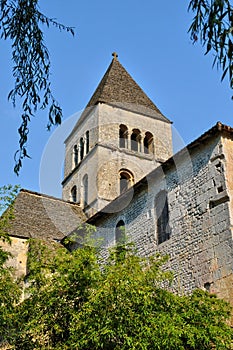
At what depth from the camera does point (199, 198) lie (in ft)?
35.7

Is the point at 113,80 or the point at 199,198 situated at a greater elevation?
the point at 113,80

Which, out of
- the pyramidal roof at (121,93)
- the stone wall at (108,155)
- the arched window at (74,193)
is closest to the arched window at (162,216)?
the stone wall at (108,155)

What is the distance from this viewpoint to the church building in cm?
1032

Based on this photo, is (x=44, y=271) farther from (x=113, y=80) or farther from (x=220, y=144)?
(x=113, y=80)

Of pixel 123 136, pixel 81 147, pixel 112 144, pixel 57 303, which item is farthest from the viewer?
pixel 81 147

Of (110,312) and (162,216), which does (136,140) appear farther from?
(110,312)

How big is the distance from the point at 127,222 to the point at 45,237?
527 cm

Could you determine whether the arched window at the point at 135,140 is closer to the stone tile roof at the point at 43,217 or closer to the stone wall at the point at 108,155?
the stone wall at the point at 108,155

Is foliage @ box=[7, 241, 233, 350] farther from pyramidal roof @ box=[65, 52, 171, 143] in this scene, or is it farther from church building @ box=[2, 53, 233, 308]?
pyramidal roof @ box=[65, 52, 171, 143]

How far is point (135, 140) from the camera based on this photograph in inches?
981

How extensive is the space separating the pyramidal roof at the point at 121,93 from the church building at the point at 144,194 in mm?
95

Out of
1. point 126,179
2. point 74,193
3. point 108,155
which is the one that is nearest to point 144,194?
point 108,155

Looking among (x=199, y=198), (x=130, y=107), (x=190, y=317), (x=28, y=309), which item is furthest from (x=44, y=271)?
(x=130, y=107)

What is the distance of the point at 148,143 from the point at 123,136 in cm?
163
